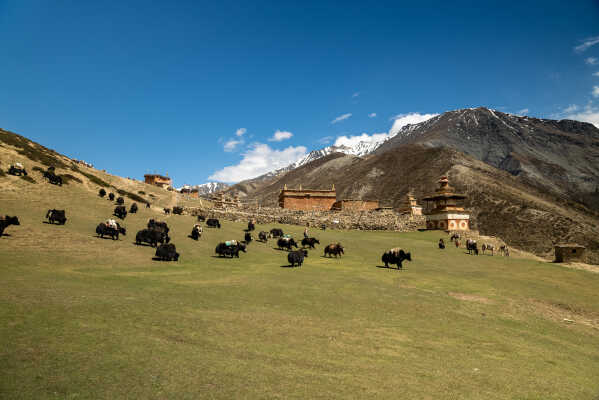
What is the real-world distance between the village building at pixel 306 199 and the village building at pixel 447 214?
65.3 feet

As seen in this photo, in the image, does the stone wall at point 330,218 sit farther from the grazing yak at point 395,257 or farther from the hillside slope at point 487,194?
the hillside slope at point 487,194

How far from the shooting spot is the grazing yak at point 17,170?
30.0m

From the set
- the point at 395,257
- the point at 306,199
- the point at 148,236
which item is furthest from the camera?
the point at 306,199

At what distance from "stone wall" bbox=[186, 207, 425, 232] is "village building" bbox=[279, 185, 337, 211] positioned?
12.3 meters

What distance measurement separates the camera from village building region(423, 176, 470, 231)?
160ft

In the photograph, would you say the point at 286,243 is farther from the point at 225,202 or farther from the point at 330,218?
the point at 225,202

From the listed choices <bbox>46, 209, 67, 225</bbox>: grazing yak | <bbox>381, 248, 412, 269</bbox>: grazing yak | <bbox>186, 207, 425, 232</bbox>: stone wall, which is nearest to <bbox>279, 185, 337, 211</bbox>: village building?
<bbox>186, 207, 425, 232</bbox>: stone wall

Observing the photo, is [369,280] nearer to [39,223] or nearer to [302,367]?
[302,367]

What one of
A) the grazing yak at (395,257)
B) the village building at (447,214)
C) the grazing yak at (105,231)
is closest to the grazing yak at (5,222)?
the grazing yak at (105,231)

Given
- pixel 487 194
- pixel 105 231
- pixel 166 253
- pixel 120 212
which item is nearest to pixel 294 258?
pixel 166 253

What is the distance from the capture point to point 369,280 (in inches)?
677

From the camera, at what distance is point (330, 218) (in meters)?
49.2

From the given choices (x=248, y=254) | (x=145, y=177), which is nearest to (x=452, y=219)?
(x=248, y=254)

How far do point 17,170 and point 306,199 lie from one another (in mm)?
44282
